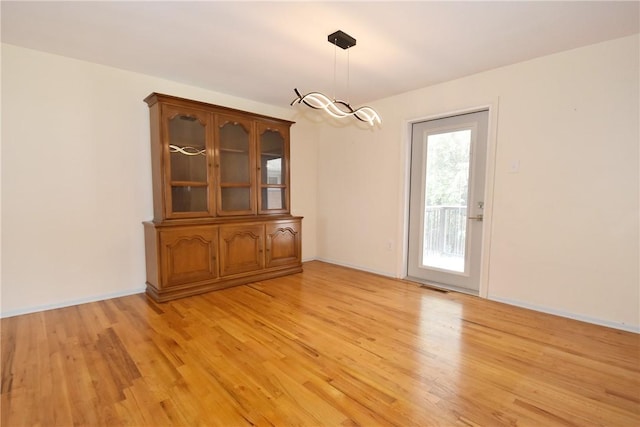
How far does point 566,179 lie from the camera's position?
2.64 meters

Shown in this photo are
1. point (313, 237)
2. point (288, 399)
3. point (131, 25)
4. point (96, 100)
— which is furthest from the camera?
point (313, 237)

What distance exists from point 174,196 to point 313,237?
2.46 metres

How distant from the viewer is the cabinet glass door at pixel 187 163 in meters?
3.10

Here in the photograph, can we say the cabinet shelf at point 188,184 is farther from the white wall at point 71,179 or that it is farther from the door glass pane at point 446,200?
the door glass pane at point 446,200

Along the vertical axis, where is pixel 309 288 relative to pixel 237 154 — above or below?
below

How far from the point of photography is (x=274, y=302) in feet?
9.93

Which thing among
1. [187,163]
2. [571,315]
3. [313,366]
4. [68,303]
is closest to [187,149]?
[187,163]

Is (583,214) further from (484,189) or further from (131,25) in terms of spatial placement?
(131,25)

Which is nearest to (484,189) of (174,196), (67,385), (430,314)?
(430,314)

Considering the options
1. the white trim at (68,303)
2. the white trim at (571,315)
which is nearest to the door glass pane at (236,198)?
the white trim at (68,303)

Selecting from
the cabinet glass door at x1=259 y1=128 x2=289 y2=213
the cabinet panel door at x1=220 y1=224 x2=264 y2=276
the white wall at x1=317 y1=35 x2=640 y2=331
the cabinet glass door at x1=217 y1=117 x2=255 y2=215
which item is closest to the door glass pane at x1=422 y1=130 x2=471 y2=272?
the white wall at x1=317 y1=35 x2=640 y2=331

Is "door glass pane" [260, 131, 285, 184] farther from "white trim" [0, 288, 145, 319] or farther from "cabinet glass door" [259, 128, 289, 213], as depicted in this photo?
"white trim" [0, 288, 145, 319]

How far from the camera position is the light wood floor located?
4.91 feet

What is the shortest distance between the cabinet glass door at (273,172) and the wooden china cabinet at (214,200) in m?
0.01
